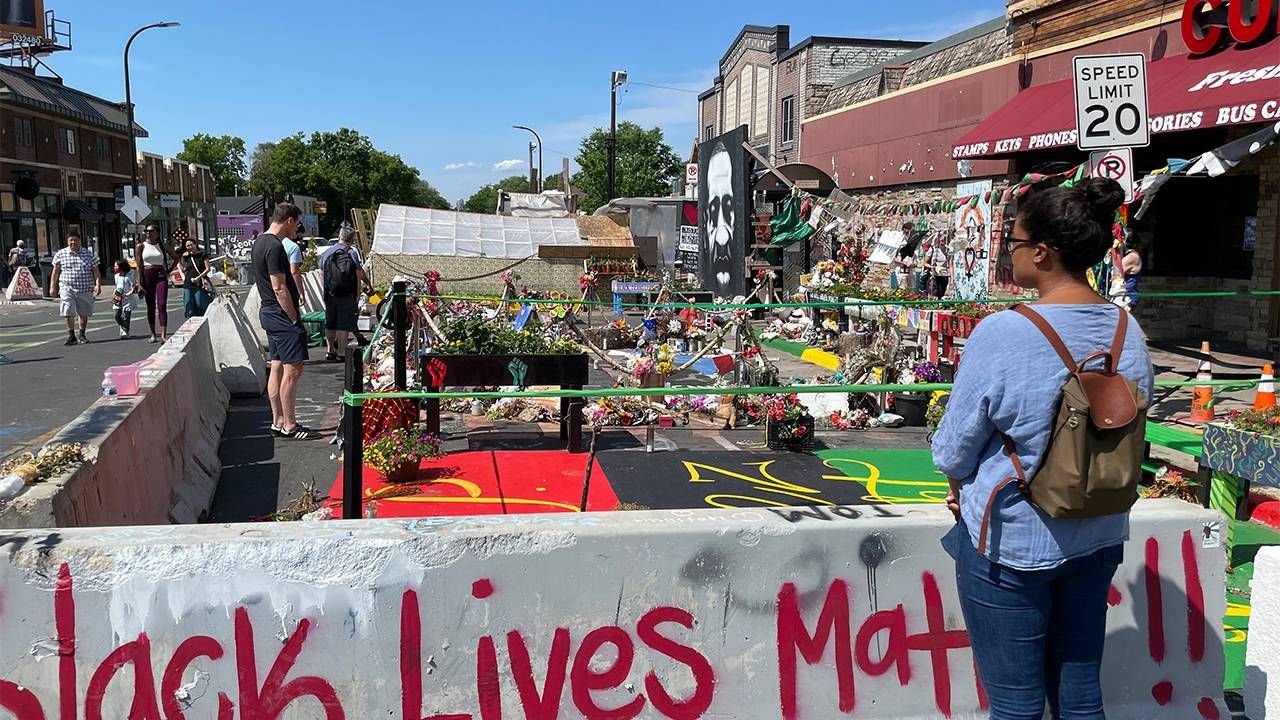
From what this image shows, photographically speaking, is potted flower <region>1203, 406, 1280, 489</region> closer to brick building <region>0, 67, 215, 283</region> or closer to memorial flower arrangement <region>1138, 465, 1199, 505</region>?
memorial flower arrangement <region>1138, 465, 1199, 505</region>

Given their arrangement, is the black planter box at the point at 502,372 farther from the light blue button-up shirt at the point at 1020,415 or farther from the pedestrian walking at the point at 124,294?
the pedestrian walking at the point at 124,294

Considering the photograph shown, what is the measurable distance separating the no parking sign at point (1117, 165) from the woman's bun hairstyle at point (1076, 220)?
628cm

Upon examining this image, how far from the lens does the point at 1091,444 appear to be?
2.39m

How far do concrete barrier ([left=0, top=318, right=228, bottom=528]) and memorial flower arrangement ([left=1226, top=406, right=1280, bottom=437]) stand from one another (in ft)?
19.3

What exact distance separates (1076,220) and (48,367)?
14.4m

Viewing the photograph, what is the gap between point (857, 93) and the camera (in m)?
25.1

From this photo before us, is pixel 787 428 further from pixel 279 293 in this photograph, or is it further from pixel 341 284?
pixel 341 284

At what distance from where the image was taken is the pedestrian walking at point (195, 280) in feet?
48.8

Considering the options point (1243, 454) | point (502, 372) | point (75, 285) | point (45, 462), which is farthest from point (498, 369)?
point (75, 285)

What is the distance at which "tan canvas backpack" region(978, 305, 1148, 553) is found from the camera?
2.37 m

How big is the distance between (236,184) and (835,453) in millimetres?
115073

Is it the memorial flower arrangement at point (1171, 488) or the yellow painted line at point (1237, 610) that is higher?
the memorial flower arrangement at point (1171, 488)

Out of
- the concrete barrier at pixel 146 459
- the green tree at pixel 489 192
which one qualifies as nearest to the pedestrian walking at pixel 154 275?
the concrete barrier at pixel 146 459

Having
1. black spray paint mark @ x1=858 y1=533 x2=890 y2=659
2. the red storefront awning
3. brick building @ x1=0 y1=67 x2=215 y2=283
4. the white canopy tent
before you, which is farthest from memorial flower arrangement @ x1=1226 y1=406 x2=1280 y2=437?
brick building @ x1=0 y1=67 x2=215 y2=283
